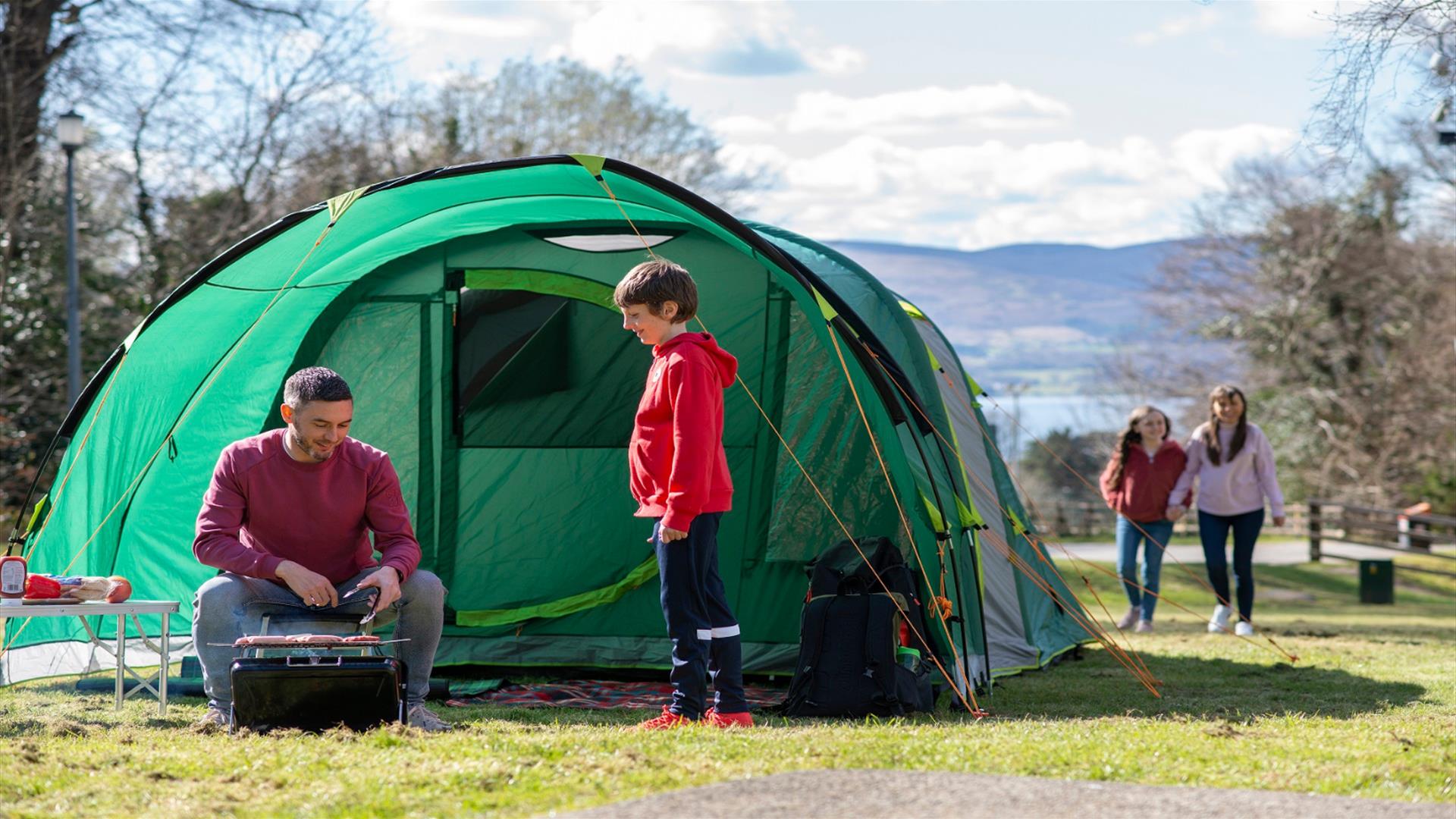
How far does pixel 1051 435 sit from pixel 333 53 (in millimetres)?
28096

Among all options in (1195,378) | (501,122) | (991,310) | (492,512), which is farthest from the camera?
(991,310)

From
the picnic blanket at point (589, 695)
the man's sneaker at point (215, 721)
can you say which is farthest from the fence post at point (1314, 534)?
the man's sneaker at point (215, 721)

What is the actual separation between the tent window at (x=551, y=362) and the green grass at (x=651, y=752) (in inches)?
65.6

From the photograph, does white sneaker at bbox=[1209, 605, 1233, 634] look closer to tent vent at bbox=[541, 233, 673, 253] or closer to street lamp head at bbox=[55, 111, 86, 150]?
tent vent at bbox=[541, 233, 673, 253]

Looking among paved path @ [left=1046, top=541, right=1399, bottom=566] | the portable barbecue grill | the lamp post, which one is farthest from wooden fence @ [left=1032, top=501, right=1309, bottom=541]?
the portable barbecue grill

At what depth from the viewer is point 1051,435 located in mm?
41094

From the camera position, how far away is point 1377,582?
1180 centimetres

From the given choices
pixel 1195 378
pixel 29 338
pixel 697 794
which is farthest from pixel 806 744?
pixel 1195 378

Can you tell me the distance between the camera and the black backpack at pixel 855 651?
489 centimetres

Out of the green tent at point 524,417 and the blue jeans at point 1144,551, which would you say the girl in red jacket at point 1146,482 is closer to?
the blue jeans at point 1144,551

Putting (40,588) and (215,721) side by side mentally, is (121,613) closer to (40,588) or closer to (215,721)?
(40,588)

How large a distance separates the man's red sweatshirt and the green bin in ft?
14.3

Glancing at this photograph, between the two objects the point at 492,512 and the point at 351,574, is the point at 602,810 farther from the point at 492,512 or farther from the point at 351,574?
the point at 492,512

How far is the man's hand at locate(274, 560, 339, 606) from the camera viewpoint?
4426 mm
